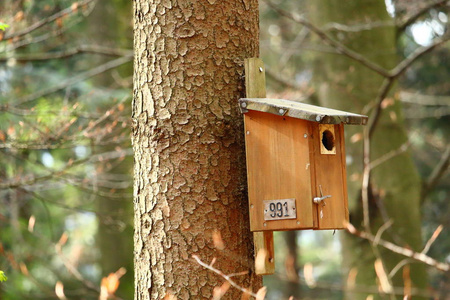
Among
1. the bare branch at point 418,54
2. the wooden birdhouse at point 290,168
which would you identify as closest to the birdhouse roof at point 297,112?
the wooden birdhouse at point 290,168

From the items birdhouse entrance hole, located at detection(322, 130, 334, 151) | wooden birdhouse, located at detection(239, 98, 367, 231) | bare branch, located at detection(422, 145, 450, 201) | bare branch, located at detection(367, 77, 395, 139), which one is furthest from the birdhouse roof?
bare branch, located at detection(422, 145, 450, 201)

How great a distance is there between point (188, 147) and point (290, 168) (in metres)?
0.44

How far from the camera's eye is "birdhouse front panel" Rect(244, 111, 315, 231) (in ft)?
8.32

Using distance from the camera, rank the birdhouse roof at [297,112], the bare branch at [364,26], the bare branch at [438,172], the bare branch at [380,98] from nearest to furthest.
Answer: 1. the birdhouse roof at [297,112]
2. the bare branch at [380,98]
3. the bare branch at [438,172]
4. the bare branch at [364,26]

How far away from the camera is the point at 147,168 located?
103 inches

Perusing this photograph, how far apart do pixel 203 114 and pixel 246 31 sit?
0.47m

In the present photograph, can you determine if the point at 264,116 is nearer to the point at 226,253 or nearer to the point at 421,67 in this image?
the point at 226,253

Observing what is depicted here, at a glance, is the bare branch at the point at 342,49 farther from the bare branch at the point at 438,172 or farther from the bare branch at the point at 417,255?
the bare branch at the point at 417,255

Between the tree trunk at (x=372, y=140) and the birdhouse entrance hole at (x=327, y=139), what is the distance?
106 inches

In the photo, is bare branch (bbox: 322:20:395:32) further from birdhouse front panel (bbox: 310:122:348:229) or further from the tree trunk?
birdhouse front panel (bbox: 310:122:348:229)

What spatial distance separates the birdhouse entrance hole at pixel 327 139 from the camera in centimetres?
262

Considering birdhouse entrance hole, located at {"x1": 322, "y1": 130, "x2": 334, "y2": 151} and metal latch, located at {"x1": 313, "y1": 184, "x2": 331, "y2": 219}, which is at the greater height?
birdhouse entrance hole, located at {"x1": 322, "y1": 130, "x2": 334, "y2": 151}

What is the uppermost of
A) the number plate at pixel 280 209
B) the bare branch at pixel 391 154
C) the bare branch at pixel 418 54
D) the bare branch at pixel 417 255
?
the bare branch at pixel 418 54

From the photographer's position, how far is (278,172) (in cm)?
258
